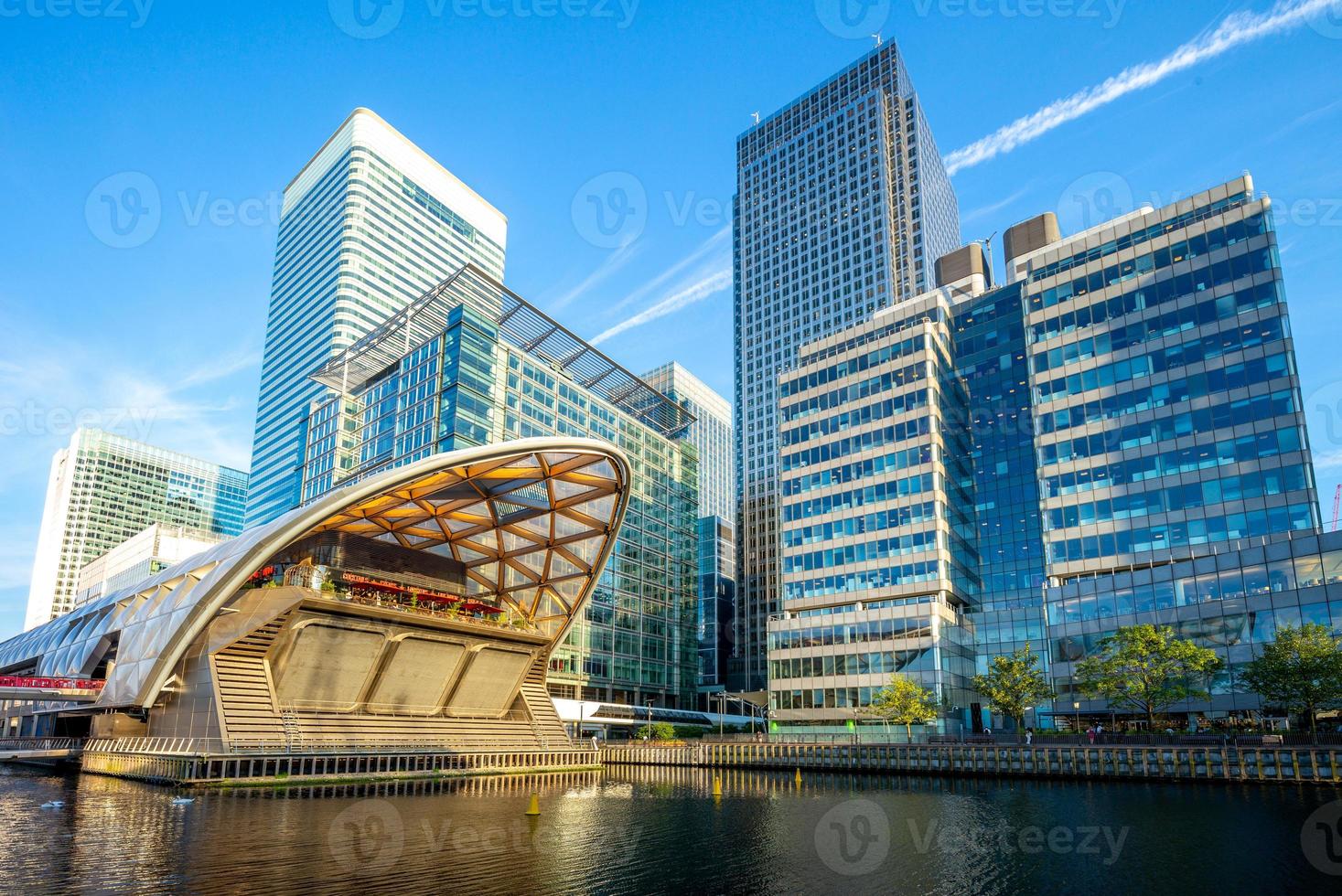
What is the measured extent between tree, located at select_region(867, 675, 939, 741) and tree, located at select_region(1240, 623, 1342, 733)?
25.7 metres

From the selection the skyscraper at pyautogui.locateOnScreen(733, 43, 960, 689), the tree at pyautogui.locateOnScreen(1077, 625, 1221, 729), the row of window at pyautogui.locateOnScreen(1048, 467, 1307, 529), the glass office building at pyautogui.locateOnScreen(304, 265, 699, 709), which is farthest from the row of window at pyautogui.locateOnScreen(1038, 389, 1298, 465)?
the skyscraper at pyautogui.locateOnScreen(733, 43, 960, 689)

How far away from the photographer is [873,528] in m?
96.4

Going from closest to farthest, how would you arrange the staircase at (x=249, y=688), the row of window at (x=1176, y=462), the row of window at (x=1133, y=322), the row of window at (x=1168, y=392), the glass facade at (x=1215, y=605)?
the staircase at (x=249, y=688)
the glass facade at (x=1215, y=605)
the row of window at (x=1176, y=462)
the row of window at (x=1168, y=392)
the row of window at (x=1133, y=322)

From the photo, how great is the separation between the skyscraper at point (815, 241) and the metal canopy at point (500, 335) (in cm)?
4644

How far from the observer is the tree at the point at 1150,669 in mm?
61769

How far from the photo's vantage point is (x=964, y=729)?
8981 centimetres

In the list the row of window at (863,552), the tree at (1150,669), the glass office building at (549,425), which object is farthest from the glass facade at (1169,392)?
the glass office building at (549,425)

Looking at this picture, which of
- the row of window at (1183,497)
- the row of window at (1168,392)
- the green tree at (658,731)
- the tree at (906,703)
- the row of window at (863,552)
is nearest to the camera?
the row of window at (1183,497)

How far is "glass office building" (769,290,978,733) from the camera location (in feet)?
293

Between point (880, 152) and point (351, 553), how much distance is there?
5247 inches

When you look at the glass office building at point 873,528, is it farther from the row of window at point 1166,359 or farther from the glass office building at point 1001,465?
the row of window at point 1166,359

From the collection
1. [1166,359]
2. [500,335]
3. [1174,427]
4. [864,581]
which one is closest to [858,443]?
[864,581]

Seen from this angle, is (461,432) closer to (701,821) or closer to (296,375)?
(701,821)

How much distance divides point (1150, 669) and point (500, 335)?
76.0 meters
